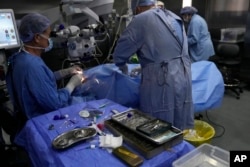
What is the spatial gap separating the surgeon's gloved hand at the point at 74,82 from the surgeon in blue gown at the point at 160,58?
1.12 ft

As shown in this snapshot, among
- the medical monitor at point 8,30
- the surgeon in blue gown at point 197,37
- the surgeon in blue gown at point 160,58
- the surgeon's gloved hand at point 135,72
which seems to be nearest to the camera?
the surgeon in blue gown at point 160,58

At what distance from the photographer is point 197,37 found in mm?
3500

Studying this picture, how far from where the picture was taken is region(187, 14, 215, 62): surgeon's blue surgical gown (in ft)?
11.5

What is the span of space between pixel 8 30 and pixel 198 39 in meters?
2.59

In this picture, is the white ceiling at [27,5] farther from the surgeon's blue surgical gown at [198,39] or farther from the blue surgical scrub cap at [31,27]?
the surgeon's blue surgical gown at [198,39]

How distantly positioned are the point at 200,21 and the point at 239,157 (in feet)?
9.47

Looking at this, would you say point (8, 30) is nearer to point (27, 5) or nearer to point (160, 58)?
point (27, 5)

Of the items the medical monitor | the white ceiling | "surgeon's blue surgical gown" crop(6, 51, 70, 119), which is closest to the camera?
"surgeon's blue surgical gown" crop(6, 51, 70, 119)

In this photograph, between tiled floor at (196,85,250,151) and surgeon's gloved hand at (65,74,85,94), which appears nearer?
surgeon's gloved hand at (65,74,85,94)

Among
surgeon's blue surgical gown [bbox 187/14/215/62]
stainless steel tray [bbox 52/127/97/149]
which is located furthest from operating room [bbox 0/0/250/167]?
surgeon's blue surgical gown [bbox 187/14/215/62]

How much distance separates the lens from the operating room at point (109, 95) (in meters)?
1.04

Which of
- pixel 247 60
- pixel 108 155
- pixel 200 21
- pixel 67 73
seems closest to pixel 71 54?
pixel 67 73

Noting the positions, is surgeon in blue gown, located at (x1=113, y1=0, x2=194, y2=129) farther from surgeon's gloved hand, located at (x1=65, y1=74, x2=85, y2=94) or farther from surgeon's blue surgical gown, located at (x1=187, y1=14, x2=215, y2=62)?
surgeon's blue surgical gown, located at (x1=187, y1=14, x2=215, y2=62)

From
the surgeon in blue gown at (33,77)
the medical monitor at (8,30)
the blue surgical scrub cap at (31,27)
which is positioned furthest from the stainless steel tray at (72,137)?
the medical monitor at (8,30)
